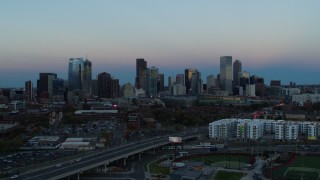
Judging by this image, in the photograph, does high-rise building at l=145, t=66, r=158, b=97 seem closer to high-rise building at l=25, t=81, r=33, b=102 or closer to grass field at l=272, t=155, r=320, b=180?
high-rise building at l=25, t=81, r=33, b=102

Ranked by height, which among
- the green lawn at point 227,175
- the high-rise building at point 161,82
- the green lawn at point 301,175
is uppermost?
the high-rise building at point 161,82

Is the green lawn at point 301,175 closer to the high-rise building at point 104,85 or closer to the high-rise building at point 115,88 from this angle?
the high-rise building at point 115,88

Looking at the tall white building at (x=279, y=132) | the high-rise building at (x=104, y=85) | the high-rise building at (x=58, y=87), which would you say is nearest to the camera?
the tall white building at (x=279, y=132)

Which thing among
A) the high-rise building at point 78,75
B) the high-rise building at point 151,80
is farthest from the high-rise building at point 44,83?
the high-rise building at point 151,80

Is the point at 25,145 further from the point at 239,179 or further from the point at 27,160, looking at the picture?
the point at 239,179

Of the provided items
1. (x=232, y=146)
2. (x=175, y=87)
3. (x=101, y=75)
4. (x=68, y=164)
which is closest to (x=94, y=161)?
(x=68, y=164)
